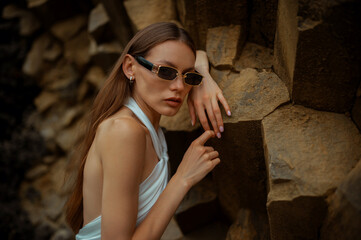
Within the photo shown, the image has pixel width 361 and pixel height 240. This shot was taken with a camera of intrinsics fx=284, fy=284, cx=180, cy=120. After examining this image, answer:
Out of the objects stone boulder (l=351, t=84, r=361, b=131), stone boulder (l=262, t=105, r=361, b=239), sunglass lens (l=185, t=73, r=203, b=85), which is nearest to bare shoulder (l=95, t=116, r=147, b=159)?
sunglass lens (l=185, t=73, r=203, b=85)

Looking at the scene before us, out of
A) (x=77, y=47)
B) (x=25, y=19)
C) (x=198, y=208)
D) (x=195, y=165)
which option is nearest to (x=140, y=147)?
(x=195, y=165)

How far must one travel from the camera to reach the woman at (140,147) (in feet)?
4.92

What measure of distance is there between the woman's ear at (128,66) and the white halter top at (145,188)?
0.17m

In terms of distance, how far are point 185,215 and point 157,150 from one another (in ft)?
3.73

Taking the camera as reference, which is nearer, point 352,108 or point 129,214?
point 129,214

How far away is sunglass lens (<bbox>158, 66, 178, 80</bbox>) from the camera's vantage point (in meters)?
1.75

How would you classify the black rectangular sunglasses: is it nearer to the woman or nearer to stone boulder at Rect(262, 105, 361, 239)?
the woman

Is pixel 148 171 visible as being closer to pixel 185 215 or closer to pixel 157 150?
pixel 157 150

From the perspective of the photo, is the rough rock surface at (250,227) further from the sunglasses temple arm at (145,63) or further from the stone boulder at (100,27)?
the stone boulder at (100,27)

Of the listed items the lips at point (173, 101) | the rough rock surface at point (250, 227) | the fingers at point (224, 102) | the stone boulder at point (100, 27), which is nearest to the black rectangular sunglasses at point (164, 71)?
the lips at point (173, 101)

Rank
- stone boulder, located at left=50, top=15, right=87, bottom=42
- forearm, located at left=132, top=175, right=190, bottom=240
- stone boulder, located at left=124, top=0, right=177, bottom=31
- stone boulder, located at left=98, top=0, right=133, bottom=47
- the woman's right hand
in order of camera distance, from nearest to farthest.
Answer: forearm, located at left=132, top=175, right=190, bottom=240, the woman's right hand, stone boulder, located at left=124, top=0, right=177, bottom=31, stone boulder, located at left=98, top=0, right=133, bottom=47, stone boulder, located at left=50, top=15, right=87, bottom=42

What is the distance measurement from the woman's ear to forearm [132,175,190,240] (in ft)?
2.57

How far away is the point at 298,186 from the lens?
4.88ft

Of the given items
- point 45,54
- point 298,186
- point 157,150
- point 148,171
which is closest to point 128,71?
point 157,150
